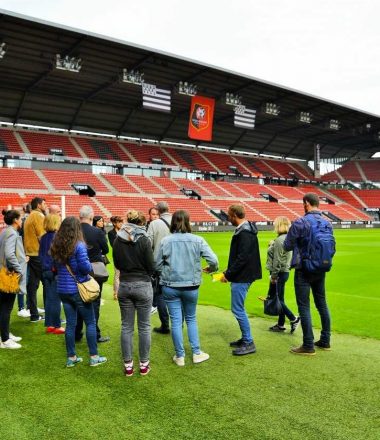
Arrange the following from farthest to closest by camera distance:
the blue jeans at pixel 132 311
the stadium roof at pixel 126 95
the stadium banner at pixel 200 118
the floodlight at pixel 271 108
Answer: the floodlight at pixel 271 108 < the stadium banner at pixel 200 118 < the stadium roof at pixel 126 95 < the blue jeans at pixel 132 311

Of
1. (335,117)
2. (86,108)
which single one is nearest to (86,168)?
(86,108)

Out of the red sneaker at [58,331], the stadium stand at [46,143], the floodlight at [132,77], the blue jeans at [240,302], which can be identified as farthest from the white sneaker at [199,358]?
the stadium stand at [46,143]

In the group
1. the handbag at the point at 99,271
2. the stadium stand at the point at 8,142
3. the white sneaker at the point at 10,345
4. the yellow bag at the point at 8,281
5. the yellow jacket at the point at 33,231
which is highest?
the stadium stand at the point at 8,142

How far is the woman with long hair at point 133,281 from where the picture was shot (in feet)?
16.1

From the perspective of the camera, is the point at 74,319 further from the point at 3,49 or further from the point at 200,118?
the point at 200,118

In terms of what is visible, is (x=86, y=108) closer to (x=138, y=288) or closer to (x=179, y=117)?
(x=179, y=117)

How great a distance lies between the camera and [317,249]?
5551 millimetres

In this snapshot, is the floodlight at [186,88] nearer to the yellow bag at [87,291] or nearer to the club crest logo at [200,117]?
the club crest logo at [200,117]

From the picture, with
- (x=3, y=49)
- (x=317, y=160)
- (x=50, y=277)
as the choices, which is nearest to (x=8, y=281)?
(x=50, y=277)

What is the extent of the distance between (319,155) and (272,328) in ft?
205

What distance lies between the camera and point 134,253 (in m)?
4.91

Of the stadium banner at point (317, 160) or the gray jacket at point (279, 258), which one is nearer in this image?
the gray jacket at point (279, 258)

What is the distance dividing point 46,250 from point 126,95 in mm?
35466

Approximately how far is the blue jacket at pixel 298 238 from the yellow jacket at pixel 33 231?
436cm
